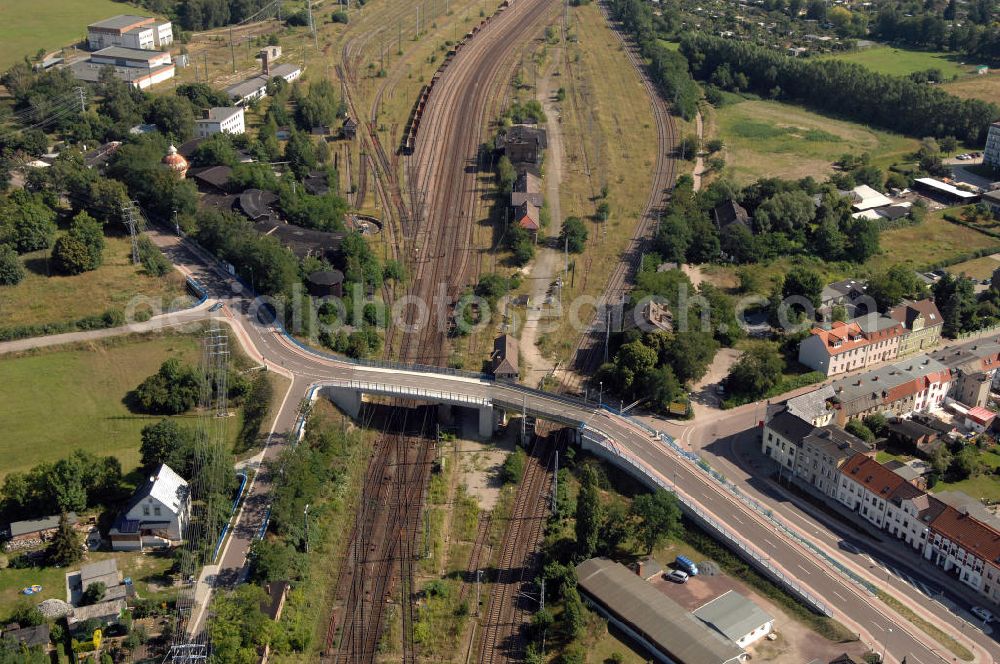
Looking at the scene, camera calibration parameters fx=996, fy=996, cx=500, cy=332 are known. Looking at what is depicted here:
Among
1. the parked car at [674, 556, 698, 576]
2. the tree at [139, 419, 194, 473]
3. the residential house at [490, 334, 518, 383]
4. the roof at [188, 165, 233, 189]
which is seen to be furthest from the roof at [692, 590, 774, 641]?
the roof at [188, 165, 233, 189]

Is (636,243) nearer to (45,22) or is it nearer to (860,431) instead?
(860,431)

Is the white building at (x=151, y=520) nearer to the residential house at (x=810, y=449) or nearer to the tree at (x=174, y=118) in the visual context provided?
the residential house at (x=810, y=449)

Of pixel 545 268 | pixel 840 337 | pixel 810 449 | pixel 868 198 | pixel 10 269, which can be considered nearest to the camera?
pixel 810 449

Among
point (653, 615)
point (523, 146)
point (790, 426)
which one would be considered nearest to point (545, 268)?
point (523, 146)

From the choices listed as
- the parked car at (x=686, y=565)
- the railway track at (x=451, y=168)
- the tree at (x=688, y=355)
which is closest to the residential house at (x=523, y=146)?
the railway track at (x=451, y=168)

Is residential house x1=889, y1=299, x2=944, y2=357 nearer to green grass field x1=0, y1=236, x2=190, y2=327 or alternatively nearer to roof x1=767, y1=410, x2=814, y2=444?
roof x1=767, y1=410, x2=814, y2=444
